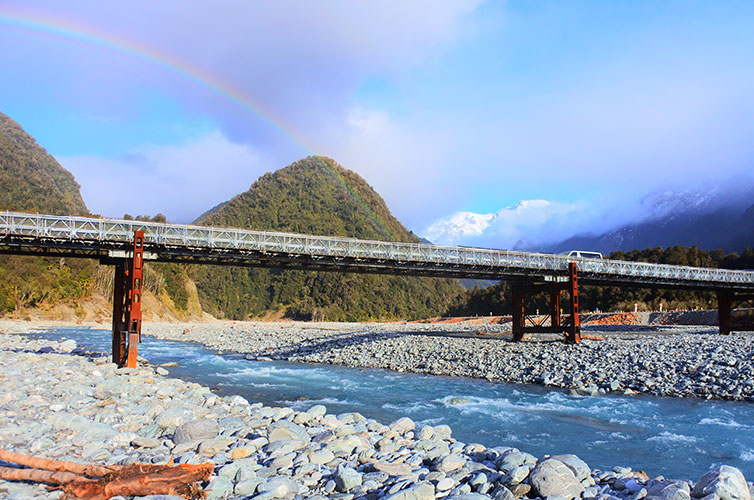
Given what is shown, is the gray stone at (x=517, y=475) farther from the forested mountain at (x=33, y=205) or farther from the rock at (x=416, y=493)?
the forested mountain at (x=33, y=205)

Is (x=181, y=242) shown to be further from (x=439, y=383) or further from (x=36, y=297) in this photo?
(x=36, y=297)

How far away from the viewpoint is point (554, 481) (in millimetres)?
6215

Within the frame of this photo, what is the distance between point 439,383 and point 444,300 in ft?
345

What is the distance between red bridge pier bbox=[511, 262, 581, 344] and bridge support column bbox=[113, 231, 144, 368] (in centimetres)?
2251

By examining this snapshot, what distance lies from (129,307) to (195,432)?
1391 centimetres

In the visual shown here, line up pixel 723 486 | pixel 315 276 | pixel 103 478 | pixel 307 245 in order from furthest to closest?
pixel 315 276
pixel 307 245
pixel 103 478
pixel 723 486

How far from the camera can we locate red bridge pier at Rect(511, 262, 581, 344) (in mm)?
27891

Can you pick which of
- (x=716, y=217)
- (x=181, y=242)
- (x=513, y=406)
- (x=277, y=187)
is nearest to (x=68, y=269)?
(x=181, y=242)

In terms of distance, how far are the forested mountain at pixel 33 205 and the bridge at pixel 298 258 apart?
1680 inches

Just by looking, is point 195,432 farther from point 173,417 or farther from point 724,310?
point 724,310

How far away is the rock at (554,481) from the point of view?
611 centimetres

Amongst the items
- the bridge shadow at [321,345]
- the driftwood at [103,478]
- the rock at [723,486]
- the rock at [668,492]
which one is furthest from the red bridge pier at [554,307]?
the driftwood at [103,478]

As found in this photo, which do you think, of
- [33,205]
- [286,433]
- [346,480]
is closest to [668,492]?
[346,480]

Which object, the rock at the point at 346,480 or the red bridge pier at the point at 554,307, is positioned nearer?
the rock at the point at 346,480
